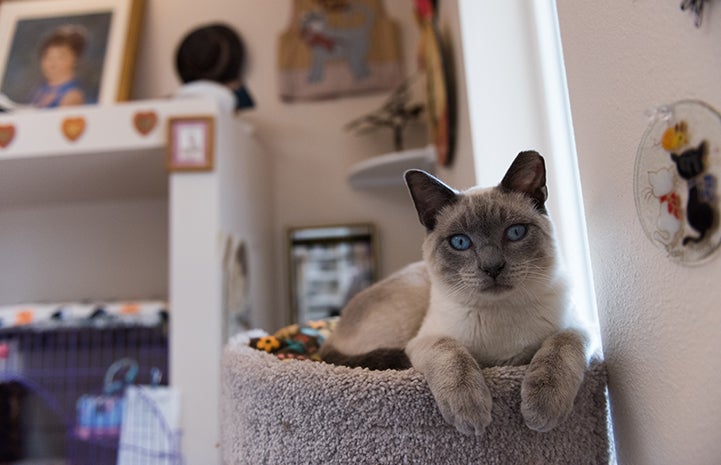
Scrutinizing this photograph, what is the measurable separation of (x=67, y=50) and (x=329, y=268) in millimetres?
1500

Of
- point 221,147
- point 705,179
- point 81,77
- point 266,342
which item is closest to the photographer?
point 705,179

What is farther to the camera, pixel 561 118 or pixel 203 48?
pixel 203 48

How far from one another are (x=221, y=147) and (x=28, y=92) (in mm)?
1111

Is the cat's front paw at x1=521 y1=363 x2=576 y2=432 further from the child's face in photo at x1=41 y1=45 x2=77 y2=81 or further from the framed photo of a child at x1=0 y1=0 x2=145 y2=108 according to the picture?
the child's face in photo at x1=41 y1=45 x2=77 y2=81

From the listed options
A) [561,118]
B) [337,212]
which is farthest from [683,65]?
[337,212]

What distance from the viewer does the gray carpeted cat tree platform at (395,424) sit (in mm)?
571

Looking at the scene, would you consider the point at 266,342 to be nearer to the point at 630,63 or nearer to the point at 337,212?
the point at 630,63

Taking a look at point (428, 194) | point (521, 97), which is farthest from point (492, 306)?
point (521, 97)

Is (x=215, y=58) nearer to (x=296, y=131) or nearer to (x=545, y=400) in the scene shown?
(x=296, y=131)

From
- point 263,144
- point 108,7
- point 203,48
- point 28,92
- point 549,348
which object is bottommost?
point 549,348

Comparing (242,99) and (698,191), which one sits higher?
(242,99)

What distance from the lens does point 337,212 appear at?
219 centimetres

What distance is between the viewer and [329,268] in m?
2.10

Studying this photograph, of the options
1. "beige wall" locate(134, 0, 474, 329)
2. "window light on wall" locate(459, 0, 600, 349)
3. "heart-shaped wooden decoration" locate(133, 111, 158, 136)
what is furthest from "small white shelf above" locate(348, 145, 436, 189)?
"heart-shaped wooden decoration" locate(133, 111, 158, 136)
